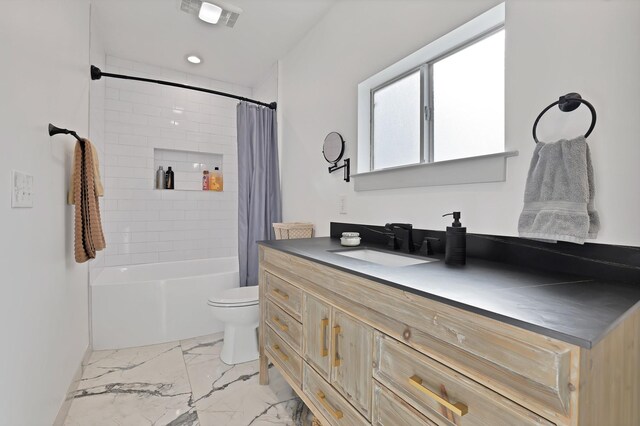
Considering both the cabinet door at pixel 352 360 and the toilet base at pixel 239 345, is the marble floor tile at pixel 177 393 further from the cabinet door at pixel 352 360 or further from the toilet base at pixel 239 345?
the cabinet door at pixel 352 360

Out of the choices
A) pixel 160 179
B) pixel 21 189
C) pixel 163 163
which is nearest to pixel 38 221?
pixel 21 189

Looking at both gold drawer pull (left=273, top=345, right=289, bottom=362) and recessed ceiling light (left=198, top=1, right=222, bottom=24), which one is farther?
recessed ceiling light (left=198, top=1, right=222, bottom=24)

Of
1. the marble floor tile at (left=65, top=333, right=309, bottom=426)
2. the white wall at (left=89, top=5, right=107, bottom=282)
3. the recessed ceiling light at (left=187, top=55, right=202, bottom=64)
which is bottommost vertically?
the marble floor tile at (left=65, top=333, right=309, bottom=426)

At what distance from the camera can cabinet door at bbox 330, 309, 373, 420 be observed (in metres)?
1.01

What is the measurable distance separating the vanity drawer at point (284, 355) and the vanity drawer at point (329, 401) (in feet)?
0.23

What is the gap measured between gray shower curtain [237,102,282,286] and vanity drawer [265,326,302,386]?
0.96 meters

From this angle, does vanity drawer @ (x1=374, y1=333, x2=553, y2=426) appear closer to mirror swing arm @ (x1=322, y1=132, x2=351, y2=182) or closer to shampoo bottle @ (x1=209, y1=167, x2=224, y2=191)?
mirror swing arm @ (x1=322, y1=132, x2=351, y2=182)

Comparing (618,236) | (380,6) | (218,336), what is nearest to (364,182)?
(380,6)

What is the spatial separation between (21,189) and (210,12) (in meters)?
1.81

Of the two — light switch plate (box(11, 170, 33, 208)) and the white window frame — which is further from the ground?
the white window frame

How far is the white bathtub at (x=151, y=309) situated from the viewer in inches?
91.4

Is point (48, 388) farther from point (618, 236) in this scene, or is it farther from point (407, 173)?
point (618, 236)

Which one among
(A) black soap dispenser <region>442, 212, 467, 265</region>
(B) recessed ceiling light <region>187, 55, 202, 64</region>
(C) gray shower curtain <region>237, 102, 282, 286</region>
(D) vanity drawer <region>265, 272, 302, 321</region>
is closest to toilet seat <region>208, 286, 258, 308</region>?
(C) gray shower curtain <region>237, 102, 282, 286</region>

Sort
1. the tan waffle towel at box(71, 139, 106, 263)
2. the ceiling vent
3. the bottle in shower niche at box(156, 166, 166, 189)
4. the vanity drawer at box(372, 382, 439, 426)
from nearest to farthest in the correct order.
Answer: the vanity drawer at box(372, 382, 439, 426)
the tan waffle towel at box(71, 139, 106, 263)
the ceiling vent
the bottle in shower niche at box(156, 166, 166, 189)
